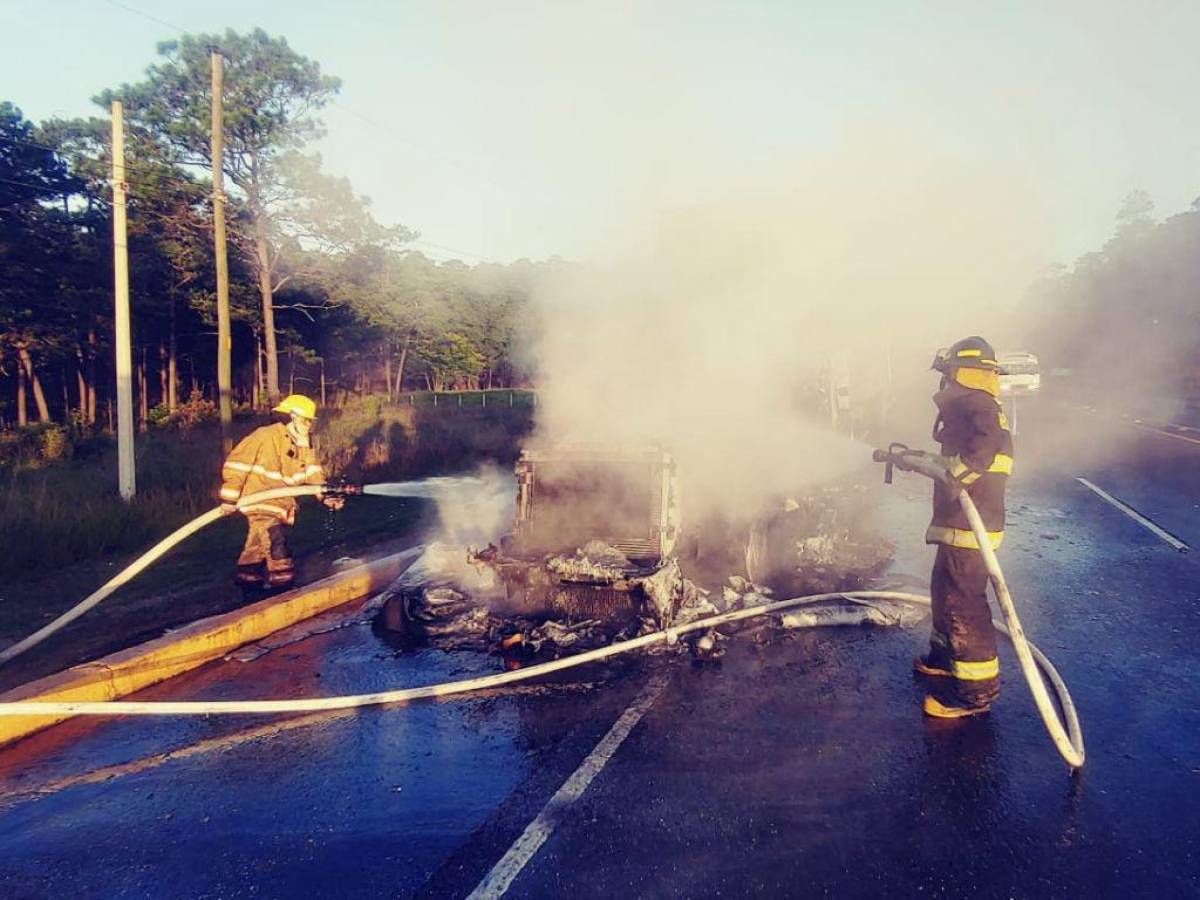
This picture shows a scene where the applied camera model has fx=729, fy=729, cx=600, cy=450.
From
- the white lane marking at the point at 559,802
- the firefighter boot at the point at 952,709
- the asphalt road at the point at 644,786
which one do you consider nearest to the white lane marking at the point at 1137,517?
the asphalt road at the point at 644,786

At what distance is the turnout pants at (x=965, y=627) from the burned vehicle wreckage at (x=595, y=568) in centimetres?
132

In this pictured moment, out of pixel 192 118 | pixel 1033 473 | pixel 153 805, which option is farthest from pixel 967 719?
pixel 192 118

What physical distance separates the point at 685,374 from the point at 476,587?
4813 mm

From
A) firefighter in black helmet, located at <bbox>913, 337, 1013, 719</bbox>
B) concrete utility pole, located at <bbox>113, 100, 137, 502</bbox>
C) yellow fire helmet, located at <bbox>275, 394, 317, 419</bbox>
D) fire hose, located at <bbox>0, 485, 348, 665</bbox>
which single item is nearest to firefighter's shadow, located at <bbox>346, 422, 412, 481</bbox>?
concrete utility pole, located at <bbox>113, 100, 137, 502</bbox>

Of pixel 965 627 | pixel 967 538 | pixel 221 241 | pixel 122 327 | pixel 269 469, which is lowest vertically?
pixel 965 627

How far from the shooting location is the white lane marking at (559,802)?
110 inches

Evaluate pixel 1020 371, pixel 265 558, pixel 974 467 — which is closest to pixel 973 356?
pixel 974 467

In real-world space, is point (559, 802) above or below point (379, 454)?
below

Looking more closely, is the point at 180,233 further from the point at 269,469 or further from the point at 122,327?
the point at 269,469

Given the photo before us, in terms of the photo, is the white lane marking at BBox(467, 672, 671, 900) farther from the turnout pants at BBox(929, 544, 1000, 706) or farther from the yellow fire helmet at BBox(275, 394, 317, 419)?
the yellow fire helmet at BBox(275, 394, 317, 419)

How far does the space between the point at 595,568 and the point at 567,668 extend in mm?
831

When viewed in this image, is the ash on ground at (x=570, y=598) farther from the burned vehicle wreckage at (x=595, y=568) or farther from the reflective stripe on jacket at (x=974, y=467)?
the reflective stripe on jacket at (x=974, y=467)

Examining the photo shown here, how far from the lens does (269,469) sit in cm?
666

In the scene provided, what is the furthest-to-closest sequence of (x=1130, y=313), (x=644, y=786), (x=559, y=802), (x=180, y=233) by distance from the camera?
(x=1130, y=313) → (x=180, y=233) → (x=644, y=786) → (x=559, y=802)
